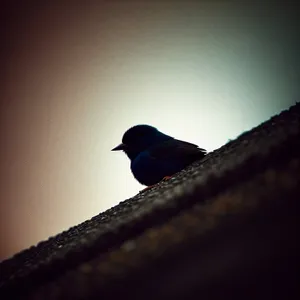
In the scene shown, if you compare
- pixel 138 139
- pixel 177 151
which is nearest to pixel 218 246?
pixel 177 151

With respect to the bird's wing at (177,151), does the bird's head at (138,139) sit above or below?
above

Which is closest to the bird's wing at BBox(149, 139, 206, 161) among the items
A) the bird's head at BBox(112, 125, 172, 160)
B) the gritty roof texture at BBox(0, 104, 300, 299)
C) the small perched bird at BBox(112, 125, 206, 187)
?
the small perched bird at BBox(112, 125, 206, 187)

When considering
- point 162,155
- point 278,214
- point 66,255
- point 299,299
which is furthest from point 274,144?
point 162,155

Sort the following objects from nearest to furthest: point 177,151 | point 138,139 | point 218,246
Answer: point 218,246 < point 177,151 < point 138,139

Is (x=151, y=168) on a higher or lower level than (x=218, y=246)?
higher

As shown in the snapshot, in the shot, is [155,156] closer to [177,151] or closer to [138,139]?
[177,151]

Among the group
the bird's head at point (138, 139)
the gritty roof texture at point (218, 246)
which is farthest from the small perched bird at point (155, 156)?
the gritty roof texture at point (218, 246)

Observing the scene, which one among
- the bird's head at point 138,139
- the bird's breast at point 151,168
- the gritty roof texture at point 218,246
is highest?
the bird's head at point 138,139

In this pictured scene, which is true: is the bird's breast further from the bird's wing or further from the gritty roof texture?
the gritty roof texture

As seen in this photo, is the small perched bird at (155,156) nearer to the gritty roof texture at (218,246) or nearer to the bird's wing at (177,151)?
the bird's wing at (177,151)
